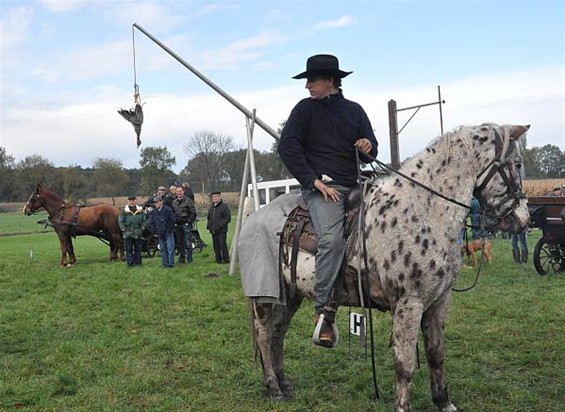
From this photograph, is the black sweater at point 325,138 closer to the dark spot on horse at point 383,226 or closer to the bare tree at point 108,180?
the dark spot on horse at point 383,226

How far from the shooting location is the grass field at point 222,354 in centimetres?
524

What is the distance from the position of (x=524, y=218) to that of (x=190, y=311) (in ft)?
20.6

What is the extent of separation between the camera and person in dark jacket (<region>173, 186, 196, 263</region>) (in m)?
16.4

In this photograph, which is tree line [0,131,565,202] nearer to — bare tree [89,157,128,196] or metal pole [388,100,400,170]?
bare tree [89,157,128,196]

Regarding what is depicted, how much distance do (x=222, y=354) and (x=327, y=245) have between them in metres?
2.77

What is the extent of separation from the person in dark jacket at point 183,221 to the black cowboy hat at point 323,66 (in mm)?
11925

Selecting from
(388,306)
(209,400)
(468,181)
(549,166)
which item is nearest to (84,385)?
(209,400)

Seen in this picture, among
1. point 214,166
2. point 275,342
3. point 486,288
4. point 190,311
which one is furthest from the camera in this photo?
point 214,166

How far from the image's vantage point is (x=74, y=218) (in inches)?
711

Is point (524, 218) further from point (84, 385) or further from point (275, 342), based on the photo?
point (84, 385)

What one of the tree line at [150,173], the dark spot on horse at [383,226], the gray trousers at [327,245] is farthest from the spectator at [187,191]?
the tree line at [150,173]

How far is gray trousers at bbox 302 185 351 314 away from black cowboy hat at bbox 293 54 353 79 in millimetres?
1082

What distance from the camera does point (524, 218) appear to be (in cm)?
438

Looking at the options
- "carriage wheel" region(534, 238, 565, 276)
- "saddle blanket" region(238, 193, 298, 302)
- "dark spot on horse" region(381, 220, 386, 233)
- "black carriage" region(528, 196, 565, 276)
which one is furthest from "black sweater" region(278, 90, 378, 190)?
"carriage wheel" region(534, 238, 565, 276)
